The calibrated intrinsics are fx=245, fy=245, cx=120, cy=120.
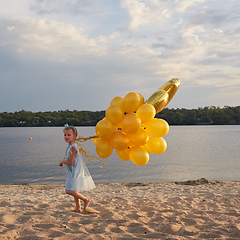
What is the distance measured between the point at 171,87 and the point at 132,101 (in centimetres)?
105

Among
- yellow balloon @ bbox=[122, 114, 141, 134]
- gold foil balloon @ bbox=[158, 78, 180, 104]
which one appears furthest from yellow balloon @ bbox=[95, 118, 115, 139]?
gold foil balloon @ bbox=[158, 78, 180, 104]

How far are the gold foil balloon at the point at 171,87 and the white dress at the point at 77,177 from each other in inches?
86.5

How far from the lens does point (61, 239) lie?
3729 mm

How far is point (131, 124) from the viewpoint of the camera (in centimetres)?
439

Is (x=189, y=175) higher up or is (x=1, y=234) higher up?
(x=1, y=234)

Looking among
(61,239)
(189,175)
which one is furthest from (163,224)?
(189,175)

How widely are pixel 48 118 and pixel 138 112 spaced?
→ 9429cm

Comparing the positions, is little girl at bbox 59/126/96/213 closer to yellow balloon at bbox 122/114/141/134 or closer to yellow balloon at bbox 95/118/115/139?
yellow balloon at bbox 95/118/115/139

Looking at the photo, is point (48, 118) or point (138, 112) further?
point (48, 118)

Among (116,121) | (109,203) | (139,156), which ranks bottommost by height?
(109,203)

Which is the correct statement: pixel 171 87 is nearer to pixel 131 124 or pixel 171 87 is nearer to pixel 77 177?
pixel 131 124

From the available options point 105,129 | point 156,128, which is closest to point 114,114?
point 105,129

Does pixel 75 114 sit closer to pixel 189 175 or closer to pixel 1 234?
pixel 189 175

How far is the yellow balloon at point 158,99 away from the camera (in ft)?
15.6
